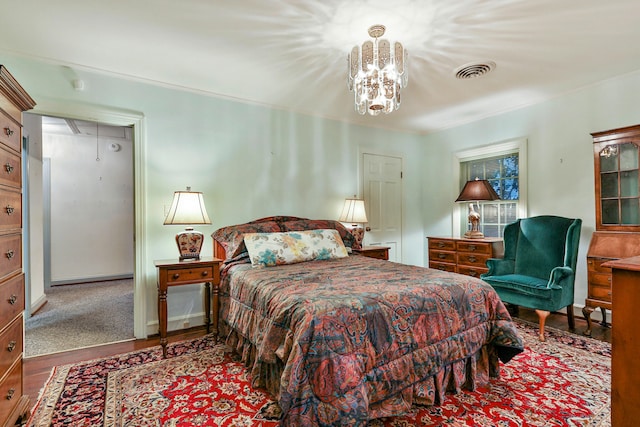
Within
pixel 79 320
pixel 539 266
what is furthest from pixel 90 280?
pixel 539 266

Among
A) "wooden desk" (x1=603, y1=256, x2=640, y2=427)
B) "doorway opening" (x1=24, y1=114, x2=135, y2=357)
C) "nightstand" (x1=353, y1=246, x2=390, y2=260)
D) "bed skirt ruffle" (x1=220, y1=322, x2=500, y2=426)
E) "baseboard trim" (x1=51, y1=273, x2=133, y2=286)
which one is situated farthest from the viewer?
"baseboard trim" (x1=51, y1=273, x2=133, y2=286)

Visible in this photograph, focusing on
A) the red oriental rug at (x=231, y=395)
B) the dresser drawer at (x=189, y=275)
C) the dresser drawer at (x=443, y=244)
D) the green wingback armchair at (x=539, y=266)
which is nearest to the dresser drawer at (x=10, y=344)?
the red oriental rug at (x=231, y=395)

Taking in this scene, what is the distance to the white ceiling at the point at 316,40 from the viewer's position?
6.82ft

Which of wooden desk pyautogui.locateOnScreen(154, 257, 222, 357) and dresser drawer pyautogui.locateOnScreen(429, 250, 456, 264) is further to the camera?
dresser drawer pyautogui.locateOnScreen(429, 250, 456, 264)

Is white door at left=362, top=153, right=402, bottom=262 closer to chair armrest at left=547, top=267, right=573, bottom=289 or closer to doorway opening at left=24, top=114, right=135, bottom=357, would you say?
chair armrest at left=547, top=267, right=573, bottom=289

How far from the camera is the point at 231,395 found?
1.99 metres

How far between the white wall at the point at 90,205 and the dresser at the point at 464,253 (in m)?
5.37

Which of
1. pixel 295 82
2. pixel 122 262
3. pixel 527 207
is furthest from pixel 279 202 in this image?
pixel 122 262

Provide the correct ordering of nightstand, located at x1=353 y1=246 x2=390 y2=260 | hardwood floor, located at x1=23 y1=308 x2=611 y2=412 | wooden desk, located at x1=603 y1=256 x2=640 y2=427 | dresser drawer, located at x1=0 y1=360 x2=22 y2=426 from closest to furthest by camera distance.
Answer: wooden desk, located at x1=603 y1=256 x2=640 y2=427 < dresser drawer, located at x1=0 y1=360 x2=22 y2=426 < hardwood floor, located at x1=23 y1=308 x2=611 y2=412 < nightstand, located at x1=353 y1=246 x2=390 y2=260

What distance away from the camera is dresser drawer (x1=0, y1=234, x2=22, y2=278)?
1.50m

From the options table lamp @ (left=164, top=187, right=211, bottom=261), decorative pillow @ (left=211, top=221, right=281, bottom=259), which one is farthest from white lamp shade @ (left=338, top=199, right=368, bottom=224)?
table lamp @ (left=164, top=187, right=211, bottom=261)

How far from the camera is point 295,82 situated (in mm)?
3225

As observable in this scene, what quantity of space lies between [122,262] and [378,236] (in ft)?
15.4

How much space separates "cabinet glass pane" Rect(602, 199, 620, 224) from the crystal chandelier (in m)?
2.40
